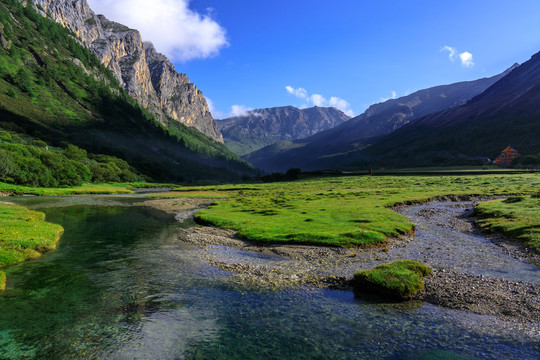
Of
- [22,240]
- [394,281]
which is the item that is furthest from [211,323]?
[22,240]

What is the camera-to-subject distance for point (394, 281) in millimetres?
18469

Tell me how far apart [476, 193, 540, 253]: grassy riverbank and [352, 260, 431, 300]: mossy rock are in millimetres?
17373

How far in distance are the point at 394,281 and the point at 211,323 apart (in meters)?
12.2

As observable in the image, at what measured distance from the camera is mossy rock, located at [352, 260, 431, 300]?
706 inches

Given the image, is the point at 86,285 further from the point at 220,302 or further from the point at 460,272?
the point at 460,272

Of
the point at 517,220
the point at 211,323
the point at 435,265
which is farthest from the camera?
the point at 517,220

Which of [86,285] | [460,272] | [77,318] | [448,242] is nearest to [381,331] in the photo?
[460,272]

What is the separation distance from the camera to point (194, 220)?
50.8m

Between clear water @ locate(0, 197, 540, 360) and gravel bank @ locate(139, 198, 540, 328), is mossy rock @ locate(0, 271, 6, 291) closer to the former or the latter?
clear water @ locate(0, 197, 540, 360)

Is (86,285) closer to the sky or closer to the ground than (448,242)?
closer to the sky

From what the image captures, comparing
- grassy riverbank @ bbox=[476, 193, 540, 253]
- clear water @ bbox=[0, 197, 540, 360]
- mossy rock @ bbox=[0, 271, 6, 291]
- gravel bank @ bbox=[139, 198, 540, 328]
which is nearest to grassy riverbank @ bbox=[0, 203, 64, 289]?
mossy rock @ bbox=[0, 271, 6, 291]

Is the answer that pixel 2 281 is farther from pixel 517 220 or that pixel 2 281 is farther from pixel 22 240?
pixel 517 220

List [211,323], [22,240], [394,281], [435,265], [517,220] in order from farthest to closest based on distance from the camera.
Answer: [517,220], [22,240], [435,265], [394,281], [211,323]

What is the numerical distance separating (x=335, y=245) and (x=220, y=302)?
1702cm
